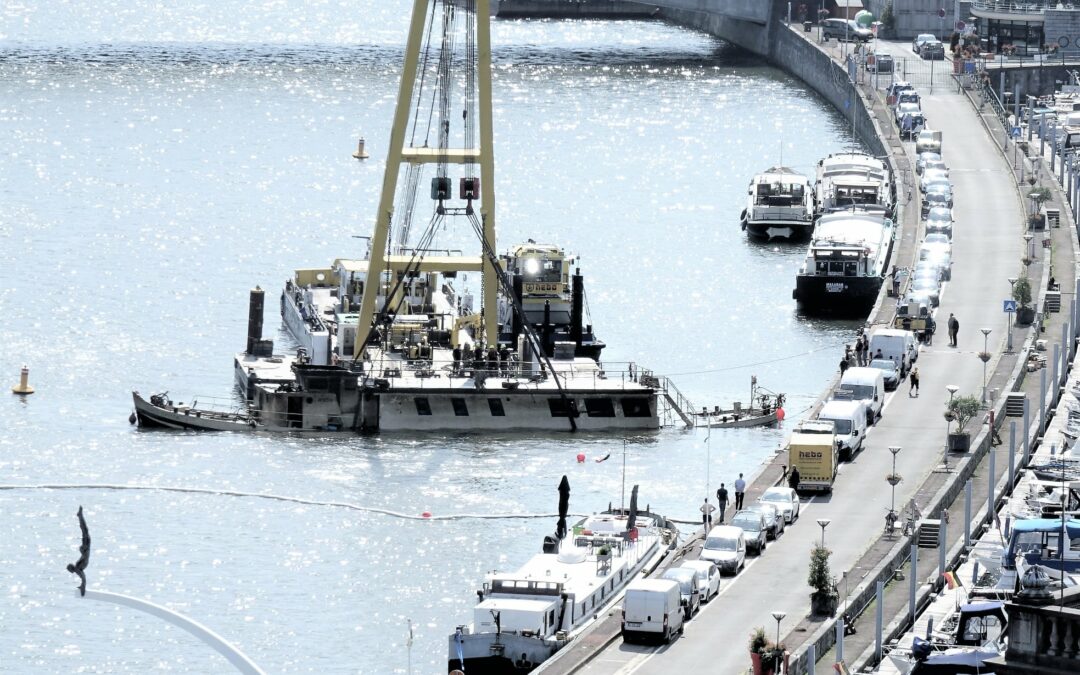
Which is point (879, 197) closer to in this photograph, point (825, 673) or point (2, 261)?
point (2, 261)

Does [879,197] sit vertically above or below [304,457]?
above

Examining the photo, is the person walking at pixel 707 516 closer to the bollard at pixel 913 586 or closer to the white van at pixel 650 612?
the bollard at pixel 913 586

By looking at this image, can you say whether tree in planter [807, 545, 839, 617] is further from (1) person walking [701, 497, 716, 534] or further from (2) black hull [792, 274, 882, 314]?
(2) black hull [792, 274, 882, 314]

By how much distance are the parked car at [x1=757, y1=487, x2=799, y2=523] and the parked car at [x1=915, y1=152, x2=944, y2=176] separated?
2803 inches

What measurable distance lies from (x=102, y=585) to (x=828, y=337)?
47.8 meters

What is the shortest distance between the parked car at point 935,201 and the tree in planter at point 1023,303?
2737cm

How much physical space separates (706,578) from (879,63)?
403 ft

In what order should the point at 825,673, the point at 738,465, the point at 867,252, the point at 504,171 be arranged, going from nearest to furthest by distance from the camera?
the point at 825,673
the point at 738,465
the point at 867,252
the point at 504,171

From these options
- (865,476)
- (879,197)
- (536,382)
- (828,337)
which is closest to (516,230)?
(879,197)

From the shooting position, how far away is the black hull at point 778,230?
145500mm

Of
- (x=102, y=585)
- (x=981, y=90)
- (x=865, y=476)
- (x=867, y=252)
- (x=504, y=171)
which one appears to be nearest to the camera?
(x=102, y=585)

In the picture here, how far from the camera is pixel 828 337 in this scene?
120m

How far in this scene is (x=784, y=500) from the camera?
8156 centimetres

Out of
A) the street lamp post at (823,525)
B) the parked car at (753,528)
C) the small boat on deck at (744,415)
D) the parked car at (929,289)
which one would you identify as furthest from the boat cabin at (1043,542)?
the parked car at (929,289)
